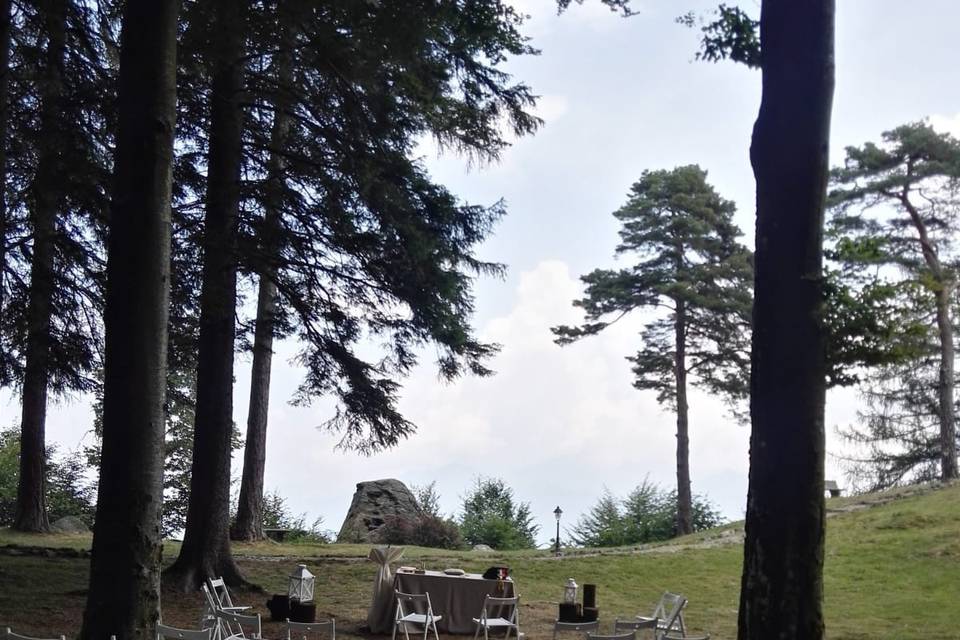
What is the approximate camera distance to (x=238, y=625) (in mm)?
10609

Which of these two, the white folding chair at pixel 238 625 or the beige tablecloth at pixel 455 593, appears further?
the beige tablecloth at pixel 455 593

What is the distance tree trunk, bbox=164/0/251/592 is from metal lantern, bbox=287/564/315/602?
7.10 ft

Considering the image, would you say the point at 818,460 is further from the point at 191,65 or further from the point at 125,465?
the point at 191,65

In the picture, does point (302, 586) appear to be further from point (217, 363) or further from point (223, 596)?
point (217, 363)

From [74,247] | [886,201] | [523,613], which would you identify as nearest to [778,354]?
[523,613]

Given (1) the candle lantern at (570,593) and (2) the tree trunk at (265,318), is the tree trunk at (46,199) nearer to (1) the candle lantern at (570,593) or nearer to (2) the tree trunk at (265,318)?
(2) the tree trunk at (265,318)

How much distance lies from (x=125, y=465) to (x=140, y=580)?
0.88 m

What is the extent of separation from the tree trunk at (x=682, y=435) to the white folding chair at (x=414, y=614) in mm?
17912

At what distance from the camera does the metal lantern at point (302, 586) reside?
12.0m

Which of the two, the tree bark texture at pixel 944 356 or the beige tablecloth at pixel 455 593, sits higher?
the tree bark texture at pixel 944 356

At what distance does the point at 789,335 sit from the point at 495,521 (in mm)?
21634

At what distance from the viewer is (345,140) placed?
13852 millimetres

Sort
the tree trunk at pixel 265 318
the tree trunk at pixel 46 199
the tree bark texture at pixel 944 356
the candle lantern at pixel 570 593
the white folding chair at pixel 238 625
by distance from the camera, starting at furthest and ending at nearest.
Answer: the tree bark texture at pixel 944 356, the tree trunk at pixel 265 318, the candle lantern at pixel 570 593, the tree trunk at pixel 46 199, the white folding chair at pixel 238 625

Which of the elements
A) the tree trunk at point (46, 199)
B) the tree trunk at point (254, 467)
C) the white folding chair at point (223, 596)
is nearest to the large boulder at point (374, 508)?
the tree trunk at point (254, 467)
